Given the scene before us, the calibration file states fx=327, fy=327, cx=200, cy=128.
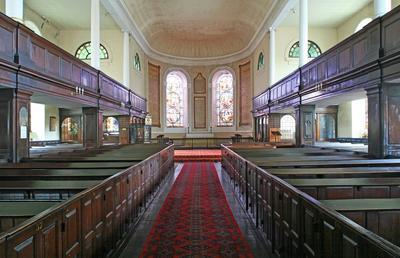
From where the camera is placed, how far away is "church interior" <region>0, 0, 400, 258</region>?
3002 millimetres

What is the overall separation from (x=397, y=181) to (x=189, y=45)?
21.4 metres

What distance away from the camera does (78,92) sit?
9805 mm

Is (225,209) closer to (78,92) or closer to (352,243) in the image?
(352,243)

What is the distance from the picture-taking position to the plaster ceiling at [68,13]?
14.3 metres

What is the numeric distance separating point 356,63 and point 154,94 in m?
17.3

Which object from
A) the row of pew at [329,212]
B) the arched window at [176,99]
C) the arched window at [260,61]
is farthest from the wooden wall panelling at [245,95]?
the row of pew at [329,212]

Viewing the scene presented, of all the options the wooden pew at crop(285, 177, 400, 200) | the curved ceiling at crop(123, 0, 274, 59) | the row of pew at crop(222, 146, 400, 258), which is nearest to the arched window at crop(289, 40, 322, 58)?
the curved ceiling at crop(123, 0, 274, 59)

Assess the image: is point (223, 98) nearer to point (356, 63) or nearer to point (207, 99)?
point (207, 99)

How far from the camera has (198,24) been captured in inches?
801

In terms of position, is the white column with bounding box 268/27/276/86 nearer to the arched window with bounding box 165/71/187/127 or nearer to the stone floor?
the arched window with bounding box 165/71/187/127

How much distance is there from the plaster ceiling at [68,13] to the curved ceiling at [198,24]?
1367 mm

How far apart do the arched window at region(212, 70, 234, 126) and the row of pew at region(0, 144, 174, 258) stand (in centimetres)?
1854

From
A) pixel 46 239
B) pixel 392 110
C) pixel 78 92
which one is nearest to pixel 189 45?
pixel 78 92

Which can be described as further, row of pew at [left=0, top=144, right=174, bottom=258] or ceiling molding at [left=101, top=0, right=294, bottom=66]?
ceiling molding at [left=101, top=0, right=294, bottom=66]
